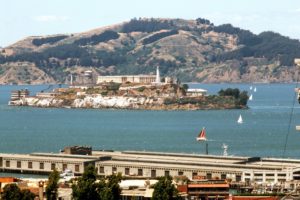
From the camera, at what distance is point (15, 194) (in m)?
33.5

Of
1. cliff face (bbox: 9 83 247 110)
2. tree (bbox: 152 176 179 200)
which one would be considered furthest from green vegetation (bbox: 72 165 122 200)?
cliff face (bbox: 9 83 247 110)

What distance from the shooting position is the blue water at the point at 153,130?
6944cm

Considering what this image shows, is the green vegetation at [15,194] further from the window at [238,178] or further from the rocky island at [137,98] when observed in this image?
the rocky island at [137,98]

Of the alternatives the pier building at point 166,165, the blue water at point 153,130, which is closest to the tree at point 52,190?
the pier building at point 166,165

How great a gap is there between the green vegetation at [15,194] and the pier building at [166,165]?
1263 centimetres

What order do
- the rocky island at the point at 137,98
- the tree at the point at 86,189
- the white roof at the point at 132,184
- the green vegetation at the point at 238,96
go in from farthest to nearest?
the rocky island at the point at 137,98 < the green vegetation at the point at 238,96 < the white roof at the point at 132,184 < the tree at the point at 86,189

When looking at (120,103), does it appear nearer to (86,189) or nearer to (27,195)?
(86,189)

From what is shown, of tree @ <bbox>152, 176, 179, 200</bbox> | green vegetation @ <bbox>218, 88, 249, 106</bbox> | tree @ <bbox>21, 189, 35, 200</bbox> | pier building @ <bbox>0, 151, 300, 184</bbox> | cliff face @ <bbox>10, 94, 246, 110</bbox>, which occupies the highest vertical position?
tree @ <bbox>152, 176, 179, 200</bbox>

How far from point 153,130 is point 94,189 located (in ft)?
176

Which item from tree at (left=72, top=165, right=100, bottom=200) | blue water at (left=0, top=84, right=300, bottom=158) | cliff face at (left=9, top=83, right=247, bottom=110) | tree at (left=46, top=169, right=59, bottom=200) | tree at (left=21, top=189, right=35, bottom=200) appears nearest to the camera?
tree at (left=21, top=189, right=35, bottom=200)

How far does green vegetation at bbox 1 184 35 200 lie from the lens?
3347 cm

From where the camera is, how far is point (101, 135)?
8250 centimetres

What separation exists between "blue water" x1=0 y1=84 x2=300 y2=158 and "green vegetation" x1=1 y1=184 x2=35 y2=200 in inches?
964

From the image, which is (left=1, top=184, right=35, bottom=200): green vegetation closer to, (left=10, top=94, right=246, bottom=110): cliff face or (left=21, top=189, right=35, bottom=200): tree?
(left=21, top=189, right=35, bottom=200): tree
